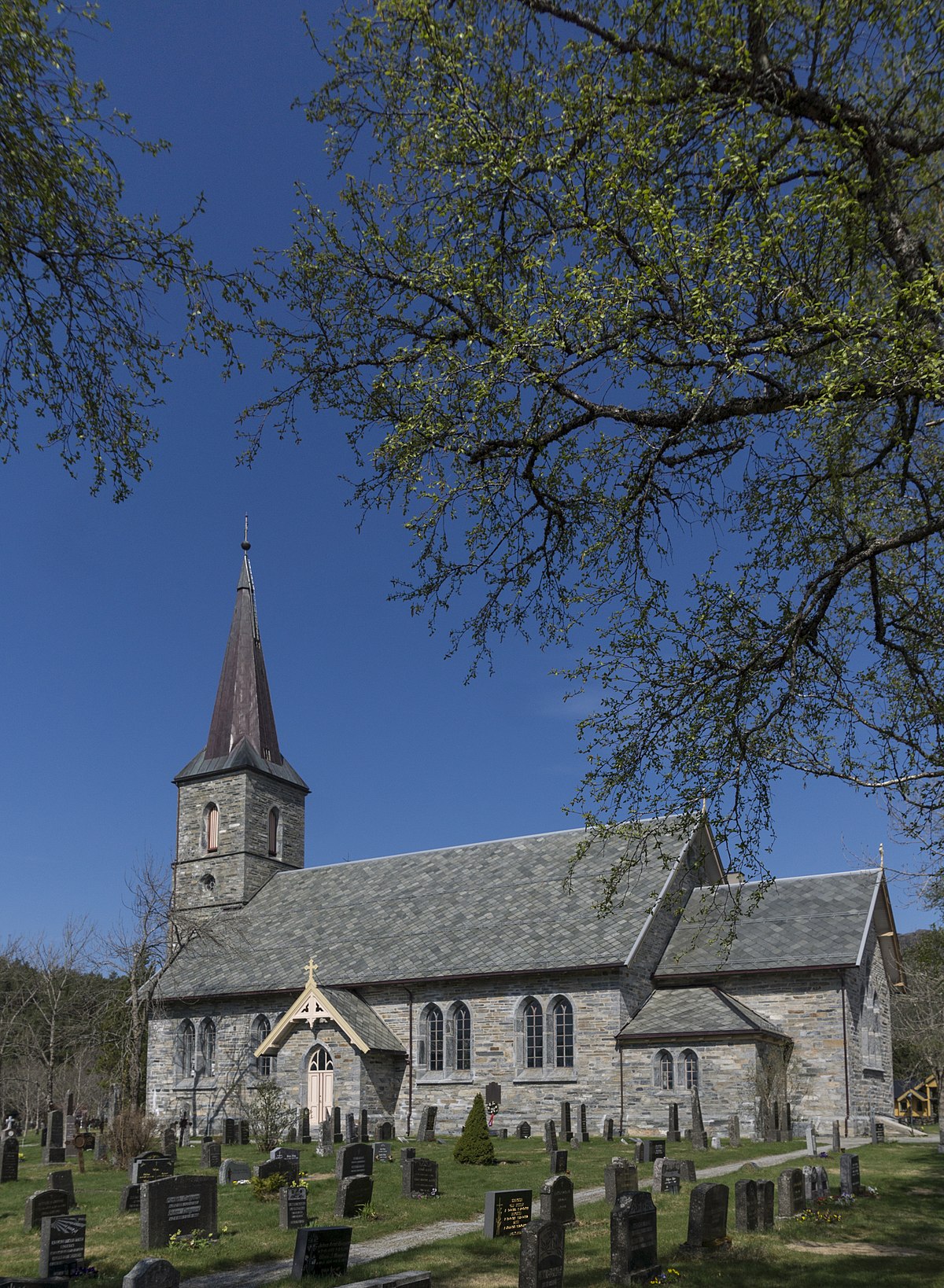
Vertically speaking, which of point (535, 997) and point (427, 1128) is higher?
point (535, 997)

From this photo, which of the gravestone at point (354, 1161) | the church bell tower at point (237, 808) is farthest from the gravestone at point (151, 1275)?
the church bell tower at point (237, 808)

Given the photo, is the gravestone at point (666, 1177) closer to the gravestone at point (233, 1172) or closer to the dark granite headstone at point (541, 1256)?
the gravestone at point (233, 1172)

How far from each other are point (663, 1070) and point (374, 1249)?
1847 cm

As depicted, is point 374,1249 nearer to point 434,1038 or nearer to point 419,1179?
point 419,1179

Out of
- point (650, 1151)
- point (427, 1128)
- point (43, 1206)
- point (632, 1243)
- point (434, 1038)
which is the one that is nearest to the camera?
point (632, 1243)

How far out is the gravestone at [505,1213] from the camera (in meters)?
14.1

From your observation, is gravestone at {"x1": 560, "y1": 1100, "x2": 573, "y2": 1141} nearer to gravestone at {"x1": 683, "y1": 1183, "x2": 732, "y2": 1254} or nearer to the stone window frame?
the stone window frame

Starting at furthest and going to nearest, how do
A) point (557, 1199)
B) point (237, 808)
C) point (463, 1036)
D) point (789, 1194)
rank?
point (237, 808)
point (463, 1036)
point (789, 1194)
point (557, 1199)

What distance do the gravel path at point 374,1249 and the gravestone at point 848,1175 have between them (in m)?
3.69

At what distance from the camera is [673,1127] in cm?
2759

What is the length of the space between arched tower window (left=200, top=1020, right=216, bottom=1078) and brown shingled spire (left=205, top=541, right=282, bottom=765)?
499 inches

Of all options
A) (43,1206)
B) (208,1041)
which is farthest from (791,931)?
(43,1206)

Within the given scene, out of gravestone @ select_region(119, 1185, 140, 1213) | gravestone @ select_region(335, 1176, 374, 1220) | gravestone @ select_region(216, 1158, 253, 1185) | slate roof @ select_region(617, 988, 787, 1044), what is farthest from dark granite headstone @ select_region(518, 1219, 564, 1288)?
slate roof @ select_region(617, 988, 787, 1044)

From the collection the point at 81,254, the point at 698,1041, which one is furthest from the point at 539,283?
the point at 698,1041
